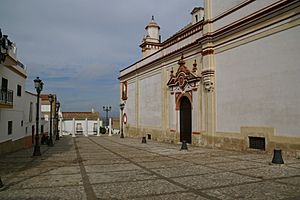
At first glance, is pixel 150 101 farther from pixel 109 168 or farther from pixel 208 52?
pixel 109 168

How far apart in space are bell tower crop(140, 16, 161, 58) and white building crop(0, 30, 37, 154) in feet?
39.8

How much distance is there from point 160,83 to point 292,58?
38.8ft

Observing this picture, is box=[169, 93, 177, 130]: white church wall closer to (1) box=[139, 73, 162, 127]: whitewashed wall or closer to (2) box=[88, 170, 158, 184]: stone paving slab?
(1) box=[139, 73, 162, 127]: whitewashed wall

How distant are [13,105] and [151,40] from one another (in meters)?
16.5

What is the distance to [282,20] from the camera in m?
10.7

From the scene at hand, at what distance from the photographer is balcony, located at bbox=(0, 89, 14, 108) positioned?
12.4 m

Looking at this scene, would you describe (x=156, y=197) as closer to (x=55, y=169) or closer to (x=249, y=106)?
(x=55, y=169)

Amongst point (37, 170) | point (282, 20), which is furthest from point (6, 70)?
point (282, 20)

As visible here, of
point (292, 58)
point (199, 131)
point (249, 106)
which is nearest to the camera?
point (292, 58)

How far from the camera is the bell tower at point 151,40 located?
28.2 m

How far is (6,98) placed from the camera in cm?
1315

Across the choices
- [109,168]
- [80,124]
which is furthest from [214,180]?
[80,124]

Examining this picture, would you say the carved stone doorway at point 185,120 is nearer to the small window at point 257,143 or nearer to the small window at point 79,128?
the small window at point 257,143

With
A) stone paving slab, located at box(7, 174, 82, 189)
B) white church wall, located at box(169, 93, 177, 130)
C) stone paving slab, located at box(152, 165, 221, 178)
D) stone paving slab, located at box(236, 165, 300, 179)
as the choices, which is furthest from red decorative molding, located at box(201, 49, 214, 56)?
stone paving slab, located at box(7, 174, 82, 189)
